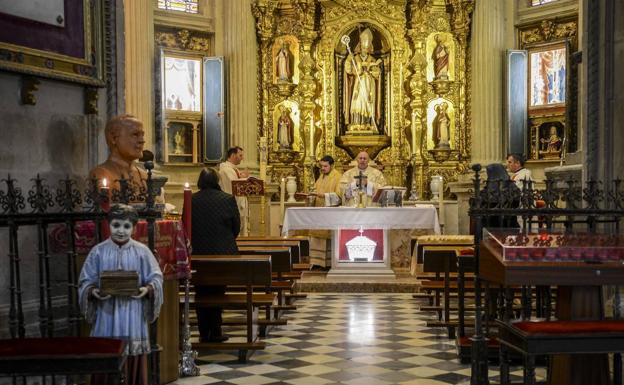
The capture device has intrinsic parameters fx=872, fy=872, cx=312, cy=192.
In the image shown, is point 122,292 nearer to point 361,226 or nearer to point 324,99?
point 361,226

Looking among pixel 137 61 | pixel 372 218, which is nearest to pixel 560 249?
pixel 372 218

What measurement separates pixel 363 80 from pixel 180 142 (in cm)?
417

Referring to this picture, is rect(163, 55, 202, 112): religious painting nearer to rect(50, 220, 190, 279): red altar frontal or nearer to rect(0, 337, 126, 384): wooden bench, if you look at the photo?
rect(50, 220, 190, 279): red altar frontal

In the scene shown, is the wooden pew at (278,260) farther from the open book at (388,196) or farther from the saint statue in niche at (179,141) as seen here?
the saint statue in niche at (179,141)

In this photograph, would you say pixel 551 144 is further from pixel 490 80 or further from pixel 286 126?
pixel 286 126

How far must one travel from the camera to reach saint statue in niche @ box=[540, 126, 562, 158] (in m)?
17.1

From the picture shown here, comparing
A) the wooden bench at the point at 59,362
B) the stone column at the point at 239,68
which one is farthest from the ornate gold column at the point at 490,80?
the wooden bench at the point at 59,362

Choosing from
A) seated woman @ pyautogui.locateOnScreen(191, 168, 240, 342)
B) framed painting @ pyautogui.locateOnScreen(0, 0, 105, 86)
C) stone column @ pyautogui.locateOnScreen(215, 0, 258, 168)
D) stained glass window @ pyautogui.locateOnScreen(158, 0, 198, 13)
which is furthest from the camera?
stone column @ pyautogui.locateOnScreen(215, 0, 258, 168)

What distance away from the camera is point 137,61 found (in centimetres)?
1595

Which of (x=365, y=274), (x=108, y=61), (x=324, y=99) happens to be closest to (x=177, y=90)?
(x=324, y=99)

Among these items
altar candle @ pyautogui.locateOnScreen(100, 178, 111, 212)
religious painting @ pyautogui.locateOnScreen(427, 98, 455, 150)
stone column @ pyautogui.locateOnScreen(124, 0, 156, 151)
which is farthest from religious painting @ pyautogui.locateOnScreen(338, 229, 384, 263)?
altar candle @ pyautogui.locateOnScreen(100, 178, 111, 212)

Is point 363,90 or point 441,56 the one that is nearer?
point 441,56

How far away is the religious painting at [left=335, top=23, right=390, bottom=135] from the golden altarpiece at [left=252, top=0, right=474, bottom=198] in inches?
0.8

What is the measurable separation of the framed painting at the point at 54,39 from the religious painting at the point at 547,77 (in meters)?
11.9
